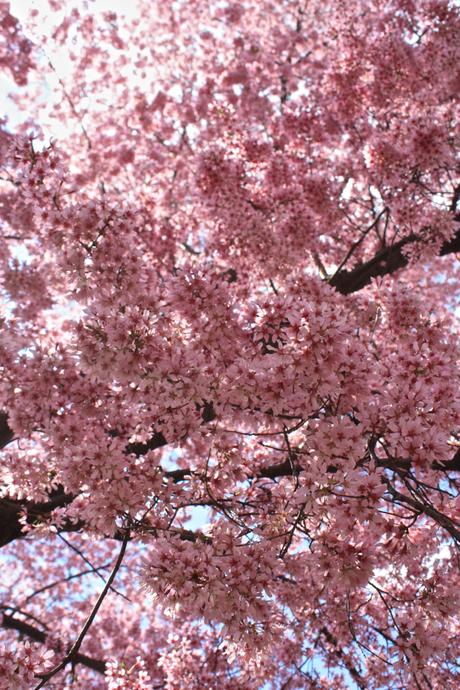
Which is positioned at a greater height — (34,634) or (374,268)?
(374,268)

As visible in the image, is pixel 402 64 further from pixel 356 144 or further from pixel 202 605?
Answer: pixel 202 605

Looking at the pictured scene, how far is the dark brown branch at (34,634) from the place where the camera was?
9.03 m

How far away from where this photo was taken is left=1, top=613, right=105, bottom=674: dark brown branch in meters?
9.03

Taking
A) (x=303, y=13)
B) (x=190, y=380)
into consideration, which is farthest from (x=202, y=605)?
(x=303, y=13)

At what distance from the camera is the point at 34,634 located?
983 cm

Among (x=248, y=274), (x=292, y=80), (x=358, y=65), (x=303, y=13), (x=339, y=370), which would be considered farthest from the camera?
(x=303, y=13)

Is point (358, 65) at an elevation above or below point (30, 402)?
above

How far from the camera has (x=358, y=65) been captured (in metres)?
10.7

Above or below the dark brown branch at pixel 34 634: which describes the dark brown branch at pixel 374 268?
above

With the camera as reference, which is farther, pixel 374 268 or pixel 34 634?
pixel 34 634

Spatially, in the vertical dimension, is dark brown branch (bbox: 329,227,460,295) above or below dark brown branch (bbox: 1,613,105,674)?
above

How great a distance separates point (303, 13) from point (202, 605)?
1958 cm

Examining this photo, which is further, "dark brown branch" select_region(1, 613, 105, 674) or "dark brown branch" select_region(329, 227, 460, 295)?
"dark brown branch" select_region(1, 613, 105, 674)

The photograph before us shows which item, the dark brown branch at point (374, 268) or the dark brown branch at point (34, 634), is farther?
the dark brown branch at point (34, 634)
